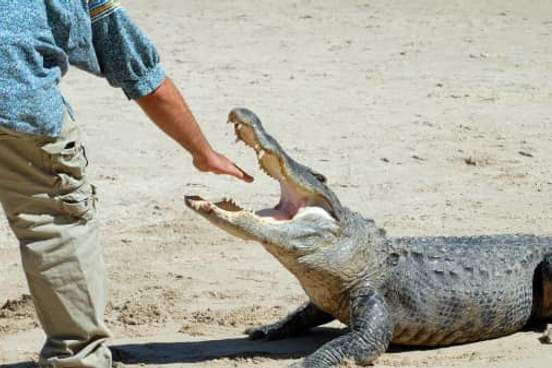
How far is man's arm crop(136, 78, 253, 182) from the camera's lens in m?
4.96

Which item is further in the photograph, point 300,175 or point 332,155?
point 332,155

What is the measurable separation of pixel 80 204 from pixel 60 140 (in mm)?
248

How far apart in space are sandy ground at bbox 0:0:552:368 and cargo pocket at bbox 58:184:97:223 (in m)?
1.10

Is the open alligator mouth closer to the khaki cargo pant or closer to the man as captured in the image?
the man

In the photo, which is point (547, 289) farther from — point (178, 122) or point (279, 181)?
point (178, 122)

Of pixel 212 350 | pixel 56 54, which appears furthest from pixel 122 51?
pixel 212 350

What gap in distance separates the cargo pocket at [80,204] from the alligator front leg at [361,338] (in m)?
1.20

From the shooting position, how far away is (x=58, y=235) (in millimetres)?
4676

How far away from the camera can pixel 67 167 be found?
4664 mm

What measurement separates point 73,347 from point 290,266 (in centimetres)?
128

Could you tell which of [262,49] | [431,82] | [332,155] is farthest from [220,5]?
[332,155]

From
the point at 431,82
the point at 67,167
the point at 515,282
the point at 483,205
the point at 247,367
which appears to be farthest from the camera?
the point at 431,82

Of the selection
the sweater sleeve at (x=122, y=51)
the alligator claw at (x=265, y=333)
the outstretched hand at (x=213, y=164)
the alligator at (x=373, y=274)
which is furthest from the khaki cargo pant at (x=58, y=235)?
the alligator claw at (x=265, y=333)

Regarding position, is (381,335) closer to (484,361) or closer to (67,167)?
(484,361)
